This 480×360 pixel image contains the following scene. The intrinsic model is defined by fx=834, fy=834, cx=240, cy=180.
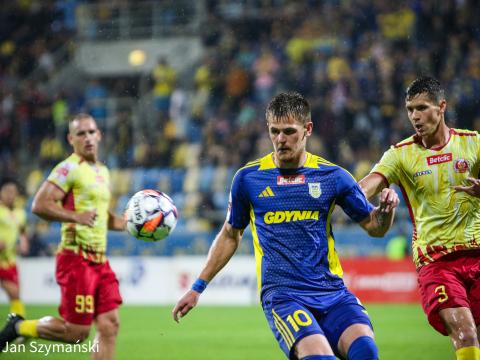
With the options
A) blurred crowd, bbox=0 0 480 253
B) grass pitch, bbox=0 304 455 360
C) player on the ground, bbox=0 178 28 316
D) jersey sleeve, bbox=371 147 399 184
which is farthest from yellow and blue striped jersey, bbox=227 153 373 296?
blurred crowd, bbox=0 0 480 253

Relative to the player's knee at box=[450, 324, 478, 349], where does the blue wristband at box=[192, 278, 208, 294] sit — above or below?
Answer: above

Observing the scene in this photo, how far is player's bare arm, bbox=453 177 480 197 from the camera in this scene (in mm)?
6020

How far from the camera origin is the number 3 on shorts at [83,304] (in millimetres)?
7516

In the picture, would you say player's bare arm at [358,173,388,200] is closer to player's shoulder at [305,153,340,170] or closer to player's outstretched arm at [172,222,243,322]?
player's shoulder at [305,153,340,170]

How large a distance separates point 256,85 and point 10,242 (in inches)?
361

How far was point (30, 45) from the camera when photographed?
2597cm

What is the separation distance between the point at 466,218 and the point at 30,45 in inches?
857

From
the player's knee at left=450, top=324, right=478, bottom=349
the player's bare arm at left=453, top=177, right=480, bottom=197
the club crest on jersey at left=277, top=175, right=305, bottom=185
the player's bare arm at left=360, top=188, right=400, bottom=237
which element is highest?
the club crest on jersey at left=277, top=175, right=305, bottom=185

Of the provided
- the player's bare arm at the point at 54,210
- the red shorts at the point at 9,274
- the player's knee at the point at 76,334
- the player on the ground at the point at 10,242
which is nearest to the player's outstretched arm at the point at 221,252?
the player's bare arm at the point at 54,210

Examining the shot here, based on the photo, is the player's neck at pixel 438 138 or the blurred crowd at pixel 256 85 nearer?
the player's neck at pixel 438 138

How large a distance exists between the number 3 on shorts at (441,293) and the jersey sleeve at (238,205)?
1.51m

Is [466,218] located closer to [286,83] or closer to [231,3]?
[286,83]

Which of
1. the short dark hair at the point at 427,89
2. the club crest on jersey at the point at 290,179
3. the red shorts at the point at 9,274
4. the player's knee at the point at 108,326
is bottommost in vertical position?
the player's knee at the point at 108,326

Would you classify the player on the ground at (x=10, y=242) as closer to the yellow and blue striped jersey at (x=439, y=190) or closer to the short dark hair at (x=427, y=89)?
the yellow and blue striped jersey at (x=439, y=190)
